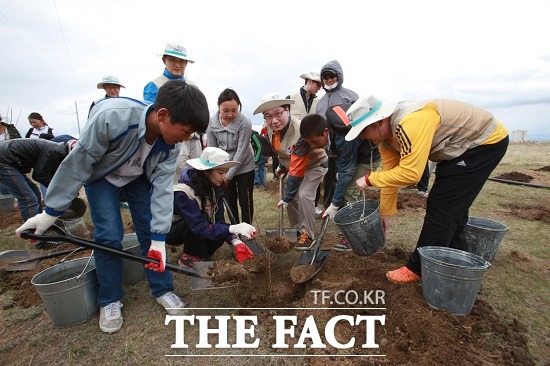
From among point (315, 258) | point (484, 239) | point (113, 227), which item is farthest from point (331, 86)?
point (113, 227)

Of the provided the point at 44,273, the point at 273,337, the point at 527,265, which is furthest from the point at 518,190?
the point at 44,273

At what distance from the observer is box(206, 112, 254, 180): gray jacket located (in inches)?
151

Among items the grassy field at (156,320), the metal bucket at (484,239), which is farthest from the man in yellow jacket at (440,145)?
the grassy field at (156,320)

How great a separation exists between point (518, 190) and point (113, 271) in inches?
322

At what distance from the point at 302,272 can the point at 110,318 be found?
1.71 m

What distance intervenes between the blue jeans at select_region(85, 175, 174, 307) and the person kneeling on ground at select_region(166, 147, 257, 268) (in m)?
0.47

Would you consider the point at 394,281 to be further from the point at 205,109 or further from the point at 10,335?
the point at 10,335

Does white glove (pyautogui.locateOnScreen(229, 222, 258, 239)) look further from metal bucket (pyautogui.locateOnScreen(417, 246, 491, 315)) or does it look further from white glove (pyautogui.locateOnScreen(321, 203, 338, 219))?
metal bucket (pyautogui.locateOnScreen(417, 246, 491, 315))

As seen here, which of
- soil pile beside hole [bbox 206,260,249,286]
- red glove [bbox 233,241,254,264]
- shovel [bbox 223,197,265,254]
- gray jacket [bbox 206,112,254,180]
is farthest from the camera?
gray jacket [bbox 206,112,254,180]

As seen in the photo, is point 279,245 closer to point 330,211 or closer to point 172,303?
point 330,211

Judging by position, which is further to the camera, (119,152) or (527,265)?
(527,265)

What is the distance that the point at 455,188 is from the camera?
246 cm

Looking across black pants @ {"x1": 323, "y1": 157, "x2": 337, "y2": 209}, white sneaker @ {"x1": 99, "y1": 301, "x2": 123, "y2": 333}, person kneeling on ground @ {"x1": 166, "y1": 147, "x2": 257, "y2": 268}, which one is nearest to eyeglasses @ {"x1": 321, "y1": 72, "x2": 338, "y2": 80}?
black pants @ {"x1": 323, "y1": 157, "x2": 337, "y2": 209}

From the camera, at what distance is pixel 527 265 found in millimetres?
3229
